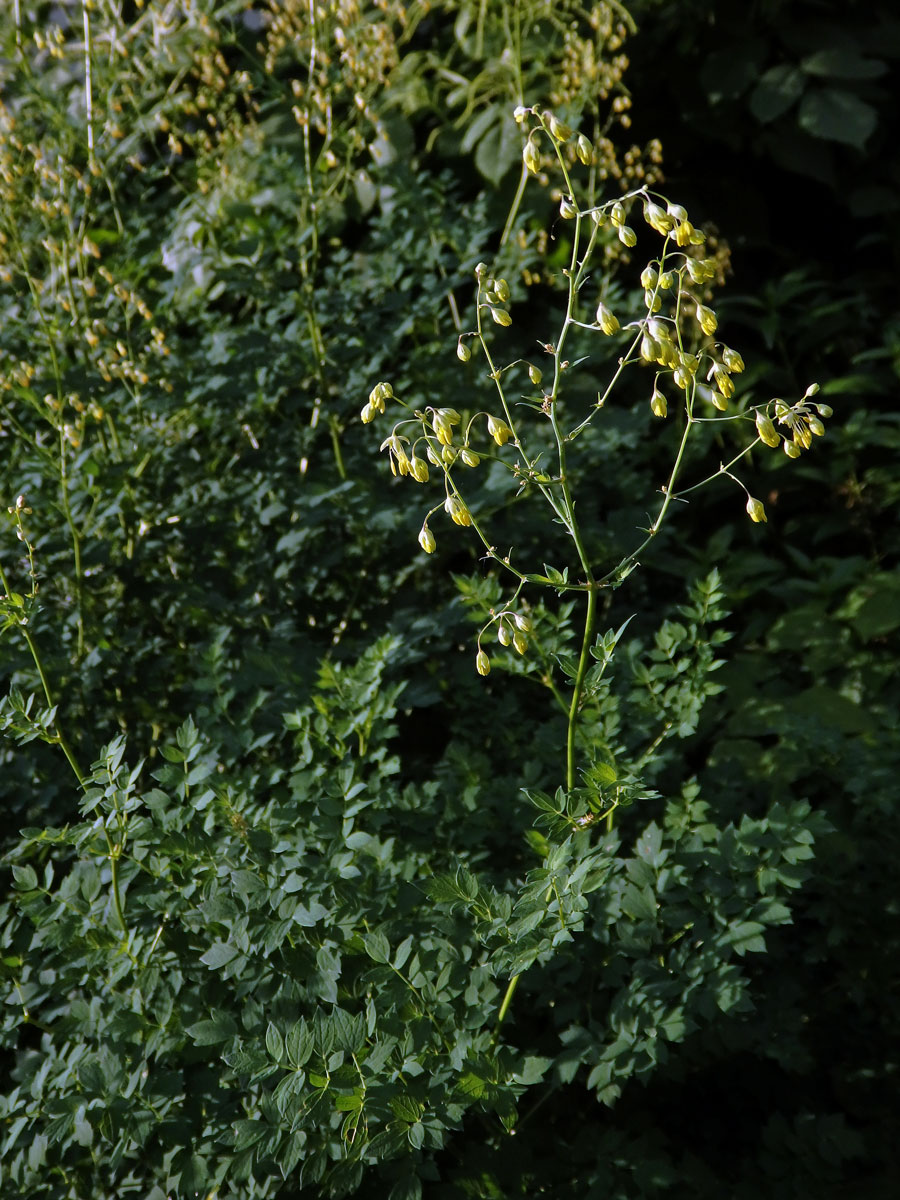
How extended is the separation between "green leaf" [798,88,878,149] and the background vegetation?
0.01 m

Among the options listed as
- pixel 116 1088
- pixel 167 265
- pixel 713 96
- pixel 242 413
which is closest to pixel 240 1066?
pixel 116 1088

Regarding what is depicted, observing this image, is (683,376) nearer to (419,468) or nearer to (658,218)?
(658,218)

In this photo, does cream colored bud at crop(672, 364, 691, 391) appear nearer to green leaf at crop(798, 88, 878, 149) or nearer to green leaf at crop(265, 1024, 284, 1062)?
green leaf at crop(265, 1024, 284, 1062)

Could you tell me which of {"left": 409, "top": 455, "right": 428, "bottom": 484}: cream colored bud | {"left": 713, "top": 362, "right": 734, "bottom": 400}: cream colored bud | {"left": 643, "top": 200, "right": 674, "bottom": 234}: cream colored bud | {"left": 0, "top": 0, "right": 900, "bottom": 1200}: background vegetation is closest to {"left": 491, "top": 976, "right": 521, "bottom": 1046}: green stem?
{"left": 0, "top": 0, "right": 900, "bottom": 1200}: background vegetation

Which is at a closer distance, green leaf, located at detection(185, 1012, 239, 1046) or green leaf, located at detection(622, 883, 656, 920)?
green leaf, located at detection(185, 1012, 239, 1046)

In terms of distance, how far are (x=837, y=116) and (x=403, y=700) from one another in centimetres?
241

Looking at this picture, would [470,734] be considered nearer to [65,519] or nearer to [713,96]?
[65,519]

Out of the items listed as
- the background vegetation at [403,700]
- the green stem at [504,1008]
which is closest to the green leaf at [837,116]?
the background vegetation at [403,700]

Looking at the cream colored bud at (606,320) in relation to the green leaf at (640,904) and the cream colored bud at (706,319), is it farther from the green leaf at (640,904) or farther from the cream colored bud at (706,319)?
the green leaf at (640,904)

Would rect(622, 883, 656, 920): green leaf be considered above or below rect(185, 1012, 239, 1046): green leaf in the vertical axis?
below

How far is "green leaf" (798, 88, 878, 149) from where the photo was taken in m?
3.14

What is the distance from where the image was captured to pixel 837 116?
3.19m

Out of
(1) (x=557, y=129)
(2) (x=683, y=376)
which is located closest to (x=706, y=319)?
(2) (x=683, y=376)

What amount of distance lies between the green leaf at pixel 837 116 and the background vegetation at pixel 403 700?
0.04 feet
